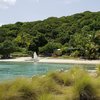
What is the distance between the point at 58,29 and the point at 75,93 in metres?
75.1

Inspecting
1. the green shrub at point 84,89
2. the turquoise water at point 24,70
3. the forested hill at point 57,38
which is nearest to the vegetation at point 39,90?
the green shrub at point 84,89

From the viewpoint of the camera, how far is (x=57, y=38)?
77.1 m

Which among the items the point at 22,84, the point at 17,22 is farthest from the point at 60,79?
the point at 17,22

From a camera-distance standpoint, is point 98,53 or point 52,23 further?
point 52,23

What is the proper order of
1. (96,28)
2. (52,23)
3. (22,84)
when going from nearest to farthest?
1. (22,84)
2. (96,28)
3. (52,23)

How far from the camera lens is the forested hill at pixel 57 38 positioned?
2266 inches

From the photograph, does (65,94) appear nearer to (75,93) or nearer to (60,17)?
(75,93)

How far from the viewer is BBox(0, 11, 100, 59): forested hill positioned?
57.6 m

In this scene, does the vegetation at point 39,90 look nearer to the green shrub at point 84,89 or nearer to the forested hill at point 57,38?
the green shrub at point 84,89

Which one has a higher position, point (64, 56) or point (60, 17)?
point (60, 17)

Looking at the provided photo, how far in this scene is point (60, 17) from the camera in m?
101

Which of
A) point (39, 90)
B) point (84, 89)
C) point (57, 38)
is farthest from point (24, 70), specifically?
point (57, 38)

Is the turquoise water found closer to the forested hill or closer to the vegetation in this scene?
the vegetation

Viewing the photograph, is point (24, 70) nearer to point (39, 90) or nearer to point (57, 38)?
point (39, 90)
